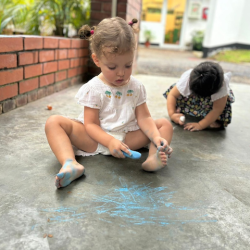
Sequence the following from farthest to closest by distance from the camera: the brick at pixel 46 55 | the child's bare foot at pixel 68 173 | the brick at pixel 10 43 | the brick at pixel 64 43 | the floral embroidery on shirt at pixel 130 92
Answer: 1. the brick at pixel 64 43
2. the brick at pixel 46 55
3. the brick at pixel 10 43
4. the floral embroidery on shirt at pixel 130 92
5. the child's bare foot at pixel 68 173

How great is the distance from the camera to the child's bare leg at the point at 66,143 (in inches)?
42.4

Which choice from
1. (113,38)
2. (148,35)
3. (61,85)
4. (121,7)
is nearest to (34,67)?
(61,85)

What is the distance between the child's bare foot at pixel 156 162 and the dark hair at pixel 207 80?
728mm

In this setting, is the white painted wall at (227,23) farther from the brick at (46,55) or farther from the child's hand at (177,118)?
the child's hand at (177,118)

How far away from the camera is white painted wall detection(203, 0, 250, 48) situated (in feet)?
27.5

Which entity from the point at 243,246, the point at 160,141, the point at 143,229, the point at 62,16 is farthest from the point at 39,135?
the point at 62,16

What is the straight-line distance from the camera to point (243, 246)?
824 millimetres

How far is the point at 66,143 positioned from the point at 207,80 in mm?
994

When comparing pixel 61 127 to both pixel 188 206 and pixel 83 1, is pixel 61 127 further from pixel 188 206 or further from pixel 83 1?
pixel 83 1

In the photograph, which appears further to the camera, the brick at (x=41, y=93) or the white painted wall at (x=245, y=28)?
the white painted wall at (x=245, y=28)

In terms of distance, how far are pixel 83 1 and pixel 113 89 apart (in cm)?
246

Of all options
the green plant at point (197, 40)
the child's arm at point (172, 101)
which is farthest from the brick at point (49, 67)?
the green plant at point (197, 40)

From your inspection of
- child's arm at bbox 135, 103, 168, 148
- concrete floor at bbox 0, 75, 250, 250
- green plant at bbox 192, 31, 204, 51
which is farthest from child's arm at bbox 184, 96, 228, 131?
green plant at bbox 192, 31, 204, 51

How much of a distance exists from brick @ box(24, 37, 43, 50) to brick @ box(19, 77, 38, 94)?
26 cm
